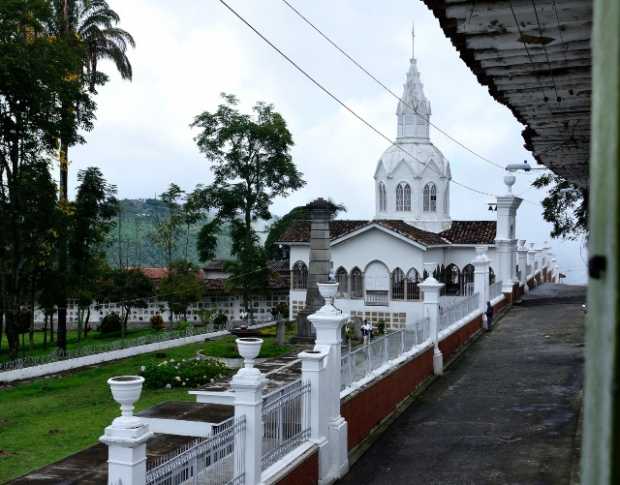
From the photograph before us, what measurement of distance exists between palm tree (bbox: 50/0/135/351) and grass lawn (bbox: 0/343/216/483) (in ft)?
19.1

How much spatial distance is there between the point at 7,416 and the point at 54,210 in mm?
10574

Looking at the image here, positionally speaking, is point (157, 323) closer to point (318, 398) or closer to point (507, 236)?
point (507, 236)

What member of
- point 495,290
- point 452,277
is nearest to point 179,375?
point 495,290

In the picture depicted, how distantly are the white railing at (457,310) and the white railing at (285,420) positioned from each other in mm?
8484

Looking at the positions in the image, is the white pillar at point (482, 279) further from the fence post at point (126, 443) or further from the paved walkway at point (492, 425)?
the fence post at point (126, 443)

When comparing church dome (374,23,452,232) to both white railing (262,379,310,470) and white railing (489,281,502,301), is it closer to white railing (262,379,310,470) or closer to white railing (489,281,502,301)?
white railing (489,281,502,301)

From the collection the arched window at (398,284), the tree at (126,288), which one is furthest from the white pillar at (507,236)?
the tree at (126,288)

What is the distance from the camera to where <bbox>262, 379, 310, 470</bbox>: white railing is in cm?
865

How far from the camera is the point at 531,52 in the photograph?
189 inches

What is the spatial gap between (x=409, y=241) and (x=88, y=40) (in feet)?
52.2

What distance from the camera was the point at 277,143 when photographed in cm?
3672

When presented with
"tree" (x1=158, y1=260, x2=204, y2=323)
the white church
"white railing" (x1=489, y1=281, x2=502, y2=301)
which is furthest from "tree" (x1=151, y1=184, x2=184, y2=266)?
"white railing" (x1=489, y1=281, x2=502, y2=301)

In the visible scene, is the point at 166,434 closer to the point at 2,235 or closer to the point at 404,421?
the point at 404,421

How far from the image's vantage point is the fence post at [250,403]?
25.2 feet
